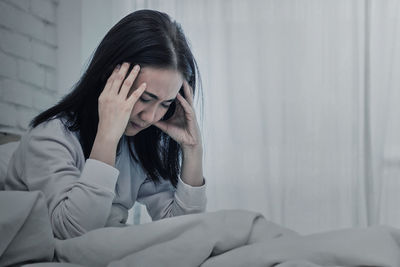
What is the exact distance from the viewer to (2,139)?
198 centimetres

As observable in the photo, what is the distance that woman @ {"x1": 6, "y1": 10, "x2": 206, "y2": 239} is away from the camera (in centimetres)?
133

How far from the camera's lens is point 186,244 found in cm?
85

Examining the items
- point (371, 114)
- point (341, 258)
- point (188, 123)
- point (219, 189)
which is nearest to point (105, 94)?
point (188, 123)

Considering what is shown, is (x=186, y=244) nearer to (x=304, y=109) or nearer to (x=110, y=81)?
(x=110, y=81)

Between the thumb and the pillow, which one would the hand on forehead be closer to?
the thumb

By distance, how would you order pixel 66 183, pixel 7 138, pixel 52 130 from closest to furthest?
pixel 66 183 < pixel 52 130 < pixel 7 138

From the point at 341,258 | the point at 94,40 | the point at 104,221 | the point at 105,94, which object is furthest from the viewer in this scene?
the point at 94,40

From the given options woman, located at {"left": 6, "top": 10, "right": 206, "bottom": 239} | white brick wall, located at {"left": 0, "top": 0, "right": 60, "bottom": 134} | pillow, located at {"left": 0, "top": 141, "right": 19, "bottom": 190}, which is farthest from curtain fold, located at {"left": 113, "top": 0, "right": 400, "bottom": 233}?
pillow, located at {"left": 0, "top": 141, "right": 19, "bottom": 190}

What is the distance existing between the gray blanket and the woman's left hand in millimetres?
760

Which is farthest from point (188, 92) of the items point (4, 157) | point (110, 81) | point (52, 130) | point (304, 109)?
point (304, 109)

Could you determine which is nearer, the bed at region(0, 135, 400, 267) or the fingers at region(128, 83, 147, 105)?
the bed at region(0, 135, 400, 267)

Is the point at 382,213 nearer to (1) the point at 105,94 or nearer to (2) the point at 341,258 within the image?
(1) the point at 105,94

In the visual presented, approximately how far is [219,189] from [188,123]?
3.83 ft

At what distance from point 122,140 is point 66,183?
40cm
